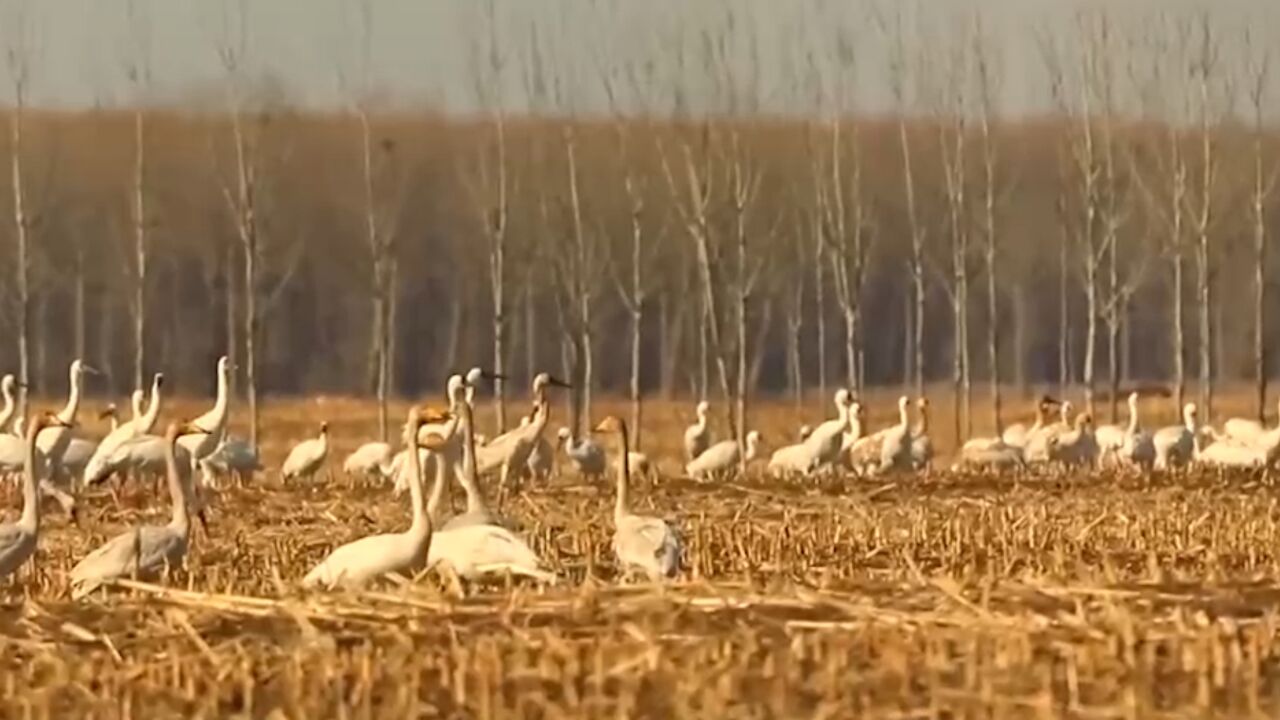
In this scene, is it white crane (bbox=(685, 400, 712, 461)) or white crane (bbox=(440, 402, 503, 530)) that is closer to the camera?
white crane (bbox=(440, 402, 503, 530))

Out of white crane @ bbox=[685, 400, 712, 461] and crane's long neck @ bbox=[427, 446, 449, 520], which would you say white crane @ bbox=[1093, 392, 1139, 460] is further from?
crane's long neck @ bbox=[427, 446, 449, 520]

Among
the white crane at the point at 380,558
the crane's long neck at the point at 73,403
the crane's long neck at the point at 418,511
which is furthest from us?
the crane's long neck at the point at 73,403

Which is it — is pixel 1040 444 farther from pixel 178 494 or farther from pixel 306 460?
pixel 178 494

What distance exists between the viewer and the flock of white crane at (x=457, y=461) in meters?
14.3

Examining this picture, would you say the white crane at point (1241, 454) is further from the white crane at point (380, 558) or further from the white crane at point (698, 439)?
the white crane at point (380, 558)

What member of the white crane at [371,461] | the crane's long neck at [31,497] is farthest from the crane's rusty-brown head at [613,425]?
the white crane at [371,461]

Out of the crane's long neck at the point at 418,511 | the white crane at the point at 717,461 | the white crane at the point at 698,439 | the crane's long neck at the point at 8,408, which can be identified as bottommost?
the white crane at the point at 698,439

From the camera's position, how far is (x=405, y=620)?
11.1m

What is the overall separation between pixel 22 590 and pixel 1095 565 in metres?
6.97

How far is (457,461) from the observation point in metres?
22.5

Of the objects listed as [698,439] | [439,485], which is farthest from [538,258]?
[439,485]

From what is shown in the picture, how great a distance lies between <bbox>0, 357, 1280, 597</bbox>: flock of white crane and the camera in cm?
1430

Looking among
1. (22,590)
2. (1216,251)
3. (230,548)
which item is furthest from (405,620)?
(1216,251)

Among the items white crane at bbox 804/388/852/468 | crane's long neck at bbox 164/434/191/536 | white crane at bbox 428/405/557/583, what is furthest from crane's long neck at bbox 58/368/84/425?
white crane at bbox 428/405/557/583
